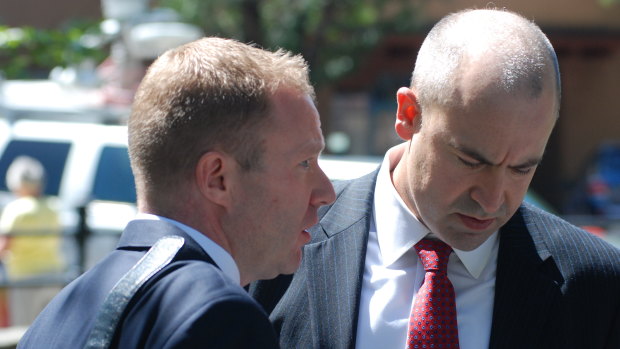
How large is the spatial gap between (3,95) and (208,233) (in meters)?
8.44

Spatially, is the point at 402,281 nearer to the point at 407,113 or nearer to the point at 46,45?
the point at 407,113

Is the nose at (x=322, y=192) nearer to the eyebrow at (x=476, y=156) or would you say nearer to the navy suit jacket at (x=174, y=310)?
the navy suit jacket at (x=174, y=310)

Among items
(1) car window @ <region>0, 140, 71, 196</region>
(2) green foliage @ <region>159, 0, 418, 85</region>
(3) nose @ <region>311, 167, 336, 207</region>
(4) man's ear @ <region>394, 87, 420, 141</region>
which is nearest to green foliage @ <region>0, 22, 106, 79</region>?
(1) car window @ <region>0, 140, 71, 196</region>

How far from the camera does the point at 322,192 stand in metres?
1.92

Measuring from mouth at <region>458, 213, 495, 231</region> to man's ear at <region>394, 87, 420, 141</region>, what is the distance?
27 cm

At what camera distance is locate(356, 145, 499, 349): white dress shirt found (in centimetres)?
234

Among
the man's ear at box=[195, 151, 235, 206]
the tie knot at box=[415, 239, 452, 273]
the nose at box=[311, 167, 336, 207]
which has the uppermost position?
the man's ear at box=[195, 151, 235, 206]

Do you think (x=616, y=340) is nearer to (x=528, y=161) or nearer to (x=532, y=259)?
(x=532, y=259)

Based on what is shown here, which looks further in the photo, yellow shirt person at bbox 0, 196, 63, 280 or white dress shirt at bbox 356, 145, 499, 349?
yellow shirt person at bbox 0, 196, 63, 280

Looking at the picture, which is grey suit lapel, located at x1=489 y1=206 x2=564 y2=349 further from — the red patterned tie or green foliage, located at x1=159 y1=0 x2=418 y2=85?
green foliage, located at x1=159 y1=0 x2=418 y2=85

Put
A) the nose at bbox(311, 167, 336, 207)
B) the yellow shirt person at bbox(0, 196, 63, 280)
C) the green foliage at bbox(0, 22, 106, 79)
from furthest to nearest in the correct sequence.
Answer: the yellow shirt person at bbox(0, 196, 63, 280), the green foliage at bbox(0, 22, 106, 79), the nose at bbox(311, 167, 336, 207)

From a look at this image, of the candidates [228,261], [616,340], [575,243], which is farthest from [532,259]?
[228,261]

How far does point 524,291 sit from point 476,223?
0.22m

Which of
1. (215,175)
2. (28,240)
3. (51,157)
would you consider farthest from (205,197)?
(51,157)
